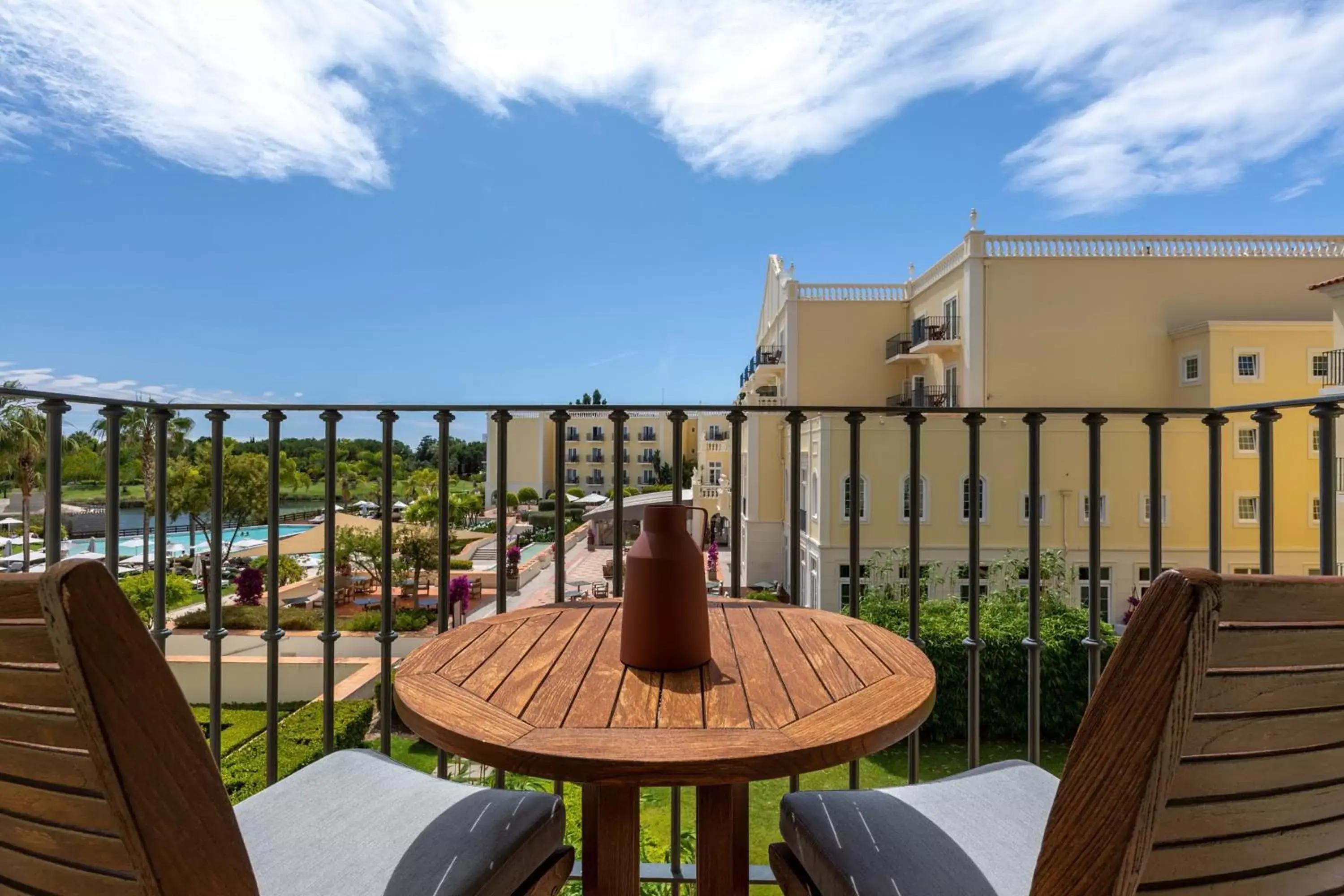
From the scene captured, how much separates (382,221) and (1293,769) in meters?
28.5

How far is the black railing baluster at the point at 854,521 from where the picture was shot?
1597 mm

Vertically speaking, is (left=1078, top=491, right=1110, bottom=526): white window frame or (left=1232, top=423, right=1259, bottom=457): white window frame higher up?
(left=1232, top=423, right=1259, bottom=457): white window frame

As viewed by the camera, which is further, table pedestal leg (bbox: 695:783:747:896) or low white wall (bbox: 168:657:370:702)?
low white wall (bbox: 168:657:370:702)

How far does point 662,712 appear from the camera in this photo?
2.75ft

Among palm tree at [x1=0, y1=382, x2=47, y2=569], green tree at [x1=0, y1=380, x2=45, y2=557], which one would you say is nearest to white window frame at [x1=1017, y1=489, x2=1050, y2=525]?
palm tree at [x1=0, y1=382, x2=47, y2=569]

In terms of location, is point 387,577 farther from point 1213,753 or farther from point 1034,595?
point 1034,595

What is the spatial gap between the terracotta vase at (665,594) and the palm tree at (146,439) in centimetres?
154

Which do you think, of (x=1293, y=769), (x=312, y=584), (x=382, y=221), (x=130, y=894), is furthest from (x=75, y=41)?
(x=382, y=221)

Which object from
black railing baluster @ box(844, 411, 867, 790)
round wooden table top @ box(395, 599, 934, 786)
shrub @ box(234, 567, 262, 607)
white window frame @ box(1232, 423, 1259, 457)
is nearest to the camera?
round wooden table top @ box(395, 599, 934, 786)

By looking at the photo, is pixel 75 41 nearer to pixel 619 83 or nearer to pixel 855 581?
pixel 855 581

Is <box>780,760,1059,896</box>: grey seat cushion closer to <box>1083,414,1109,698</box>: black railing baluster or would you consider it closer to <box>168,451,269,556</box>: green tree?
<box>1083,414,1109,698</box>: black railing baluster

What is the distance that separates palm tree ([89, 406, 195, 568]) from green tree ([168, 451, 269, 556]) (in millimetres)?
1003

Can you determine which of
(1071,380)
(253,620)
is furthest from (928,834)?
(1071,380)

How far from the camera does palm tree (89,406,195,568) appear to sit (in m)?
1.73
